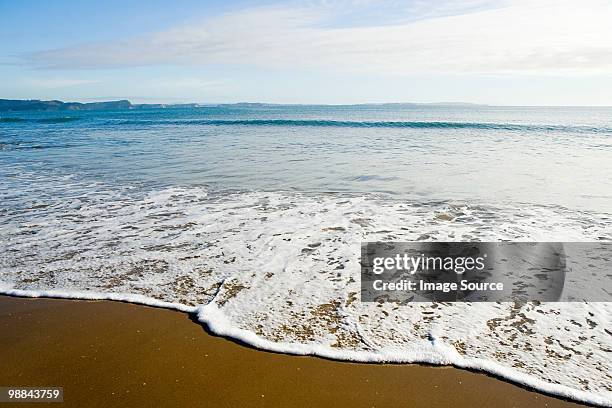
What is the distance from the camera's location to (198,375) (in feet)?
10.4

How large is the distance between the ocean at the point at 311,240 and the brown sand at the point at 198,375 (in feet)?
0.61

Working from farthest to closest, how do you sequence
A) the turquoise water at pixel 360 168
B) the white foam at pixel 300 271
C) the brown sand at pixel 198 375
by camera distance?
the turquoise water at pixel 360 168 → the white foam at pixel 300 271 → the brown sand at pixel 198 375

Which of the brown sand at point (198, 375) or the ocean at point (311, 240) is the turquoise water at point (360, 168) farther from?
the brown sand at point (198, 375)

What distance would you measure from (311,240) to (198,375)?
3.29 meters

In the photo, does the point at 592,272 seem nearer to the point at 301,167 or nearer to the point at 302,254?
the point at 302,254

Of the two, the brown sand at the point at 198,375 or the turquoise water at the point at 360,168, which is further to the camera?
the turquoise water at the point at 360,168

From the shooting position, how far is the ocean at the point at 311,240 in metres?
3.60

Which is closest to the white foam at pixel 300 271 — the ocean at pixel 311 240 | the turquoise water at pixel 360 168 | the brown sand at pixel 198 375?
the ocean at pixel 311 240

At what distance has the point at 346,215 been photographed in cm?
752

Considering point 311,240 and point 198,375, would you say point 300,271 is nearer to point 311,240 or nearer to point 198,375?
point 311,240

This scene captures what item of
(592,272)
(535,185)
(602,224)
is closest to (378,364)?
(592,272)

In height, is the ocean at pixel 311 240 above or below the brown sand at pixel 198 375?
above

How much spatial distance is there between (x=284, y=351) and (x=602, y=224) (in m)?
6.11

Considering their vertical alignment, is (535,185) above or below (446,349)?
above
